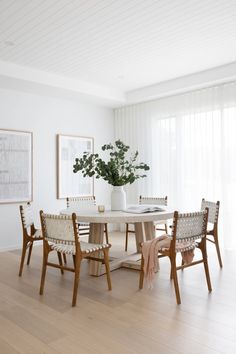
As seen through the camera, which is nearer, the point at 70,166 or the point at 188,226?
the point at 188,226

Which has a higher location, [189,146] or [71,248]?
[189,146]

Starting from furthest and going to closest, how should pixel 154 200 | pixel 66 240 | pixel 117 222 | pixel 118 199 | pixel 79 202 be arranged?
pixel 154 200 → pixel 79 202 → pixel 118 199 → pixel 117 222 → pixel 66 240

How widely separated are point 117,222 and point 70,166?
2799mm

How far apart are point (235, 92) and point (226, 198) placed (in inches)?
61.4

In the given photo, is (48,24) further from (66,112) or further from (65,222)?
(66,112)

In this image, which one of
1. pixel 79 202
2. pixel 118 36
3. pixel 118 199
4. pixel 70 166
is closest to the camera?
pixel 118 36

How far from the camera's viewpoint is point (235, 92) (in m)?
4.85

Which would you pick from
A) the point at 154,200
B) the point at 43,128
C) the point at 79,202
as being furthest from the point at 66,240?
the point at 43,128

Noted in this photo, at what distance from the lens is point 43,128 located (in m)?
5.50

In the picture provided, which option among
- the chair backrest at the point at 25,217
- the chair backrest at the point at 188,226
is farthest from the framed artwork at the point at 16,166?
the chair backrest at the point at 188,226

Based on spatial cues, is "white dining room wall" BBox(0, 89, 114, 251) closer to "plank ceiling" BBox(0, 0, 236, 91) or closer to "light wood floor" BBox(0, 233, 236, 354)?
"plank ceiling" BBox(0, 0, 236, 91)

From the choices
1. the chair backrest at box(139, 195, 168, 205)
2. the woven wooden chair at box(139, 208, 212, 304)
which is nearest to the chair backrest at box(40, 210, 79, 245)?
the woven wooden chair at box(139, 208, 212, 304)

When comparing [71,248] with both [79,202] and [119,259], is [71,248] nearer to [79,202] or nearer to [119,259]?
[119,259]

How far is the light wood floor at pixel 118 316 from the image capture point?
84.4 inches
